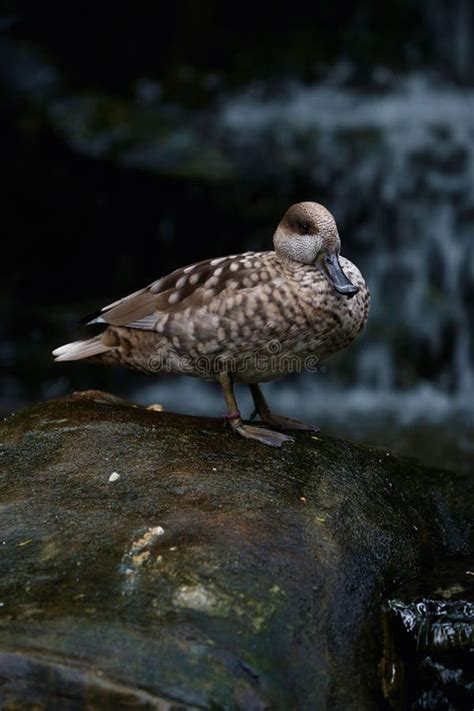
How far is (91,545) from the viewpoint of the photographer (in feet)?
12.2

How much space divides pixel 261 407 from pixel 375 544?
3.84 feet

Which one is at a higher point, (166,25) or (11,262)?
(166,25)

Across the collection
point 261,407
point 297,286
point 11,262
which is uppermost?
point 297,286

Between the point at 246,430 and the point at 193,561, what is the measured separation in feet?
3.82

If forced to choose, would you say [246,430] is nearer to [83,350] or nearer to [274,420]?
[274,420]

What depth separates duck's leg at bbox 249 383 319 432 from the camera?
16.4 ft

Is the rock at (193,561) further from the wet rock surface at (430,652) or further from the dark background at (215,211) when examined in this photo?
the dark background at (215,211)

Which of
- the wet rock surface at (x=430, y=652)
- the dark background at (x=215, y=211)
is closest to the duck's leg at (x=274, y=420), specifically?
the wet rock surface at (x=430, y=652)

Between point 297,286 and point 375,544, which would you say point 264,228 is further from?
point 375,544

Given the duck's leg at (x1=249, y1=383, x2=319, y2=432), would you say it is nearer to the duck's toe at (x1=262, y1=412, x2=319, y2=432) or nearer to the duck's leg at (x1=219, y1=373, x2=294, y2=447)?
the duck's toe at (x1=262, y1=412, x2=319, y2=432)

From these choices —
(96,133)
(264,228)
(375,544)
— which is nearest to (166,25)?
(96,133)

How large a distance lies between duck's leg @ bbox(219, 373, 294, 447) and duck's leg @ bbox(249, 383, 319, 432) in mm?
250

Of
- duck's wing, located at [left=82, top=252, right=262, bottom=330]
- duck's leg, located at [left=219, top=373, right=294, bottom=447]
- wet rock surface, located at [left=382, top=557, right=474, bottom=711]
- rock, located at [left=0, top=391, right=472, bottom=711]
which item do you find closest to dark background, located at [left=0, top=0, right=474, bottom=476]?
duck's wing, located at [left=82, top=252, right=262, bottom=330]

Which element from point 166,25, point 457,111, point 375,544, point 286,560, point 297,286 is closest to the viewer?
point 286,560
